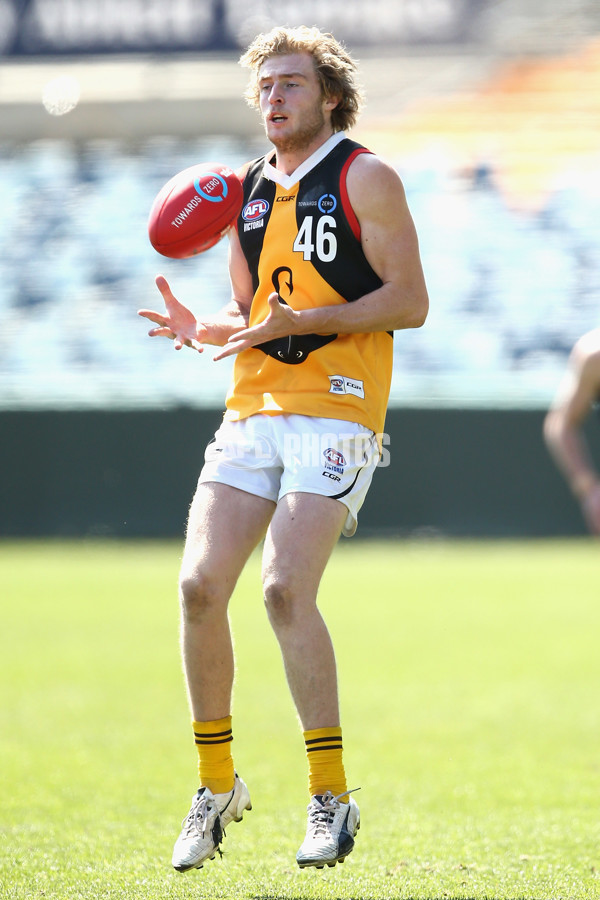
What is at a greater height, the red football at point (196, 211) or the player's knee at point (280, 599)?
the red football at point (196, 211)

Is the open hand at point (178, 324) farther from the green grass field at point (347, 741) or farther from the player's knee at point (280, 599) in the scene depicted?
the green grass field at point (347, 741)

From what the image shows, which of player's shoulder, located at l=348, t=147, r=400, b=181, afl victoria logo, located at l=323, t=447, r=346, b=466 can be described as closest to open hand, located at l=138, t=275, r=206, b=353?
afl victoria logo, located at l=323, t=447, r=346, b=466

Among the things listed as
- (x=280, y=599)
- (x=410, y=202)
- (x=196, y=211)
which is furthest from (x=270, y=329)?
(x=410, y=202)

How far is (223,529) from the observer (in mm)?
3613

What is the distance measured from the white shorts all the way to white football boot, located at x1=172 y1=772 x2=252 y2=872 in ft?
2.85

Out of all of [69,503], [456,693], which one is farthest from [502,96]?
[456,693]

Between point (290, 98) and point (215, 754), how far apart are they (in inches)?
79.8

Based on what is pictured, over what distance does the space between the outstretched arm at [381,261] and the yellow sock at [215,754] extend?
1.12 metres

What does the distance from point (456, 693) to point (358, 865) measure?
11.6 ft

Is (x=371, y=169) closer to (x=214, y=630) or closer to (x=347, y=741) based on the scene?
(x=214, y=630)

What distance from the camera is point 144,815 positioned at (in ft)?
14.9

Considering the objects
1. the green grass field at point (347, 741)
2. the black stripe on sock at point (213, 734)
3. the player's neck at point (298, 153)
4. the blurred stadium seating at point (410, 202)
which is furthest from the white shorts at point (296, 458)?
the blurred stadium seating at point (410, 202)

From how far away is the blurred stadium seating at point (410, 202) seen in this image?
1777cm

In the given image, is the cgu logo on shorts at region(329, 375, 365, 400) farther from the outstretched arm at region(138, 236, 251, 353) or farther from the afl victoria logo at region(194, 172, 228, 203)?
the afl victoria logo at region(194, 172, 228, 203)
